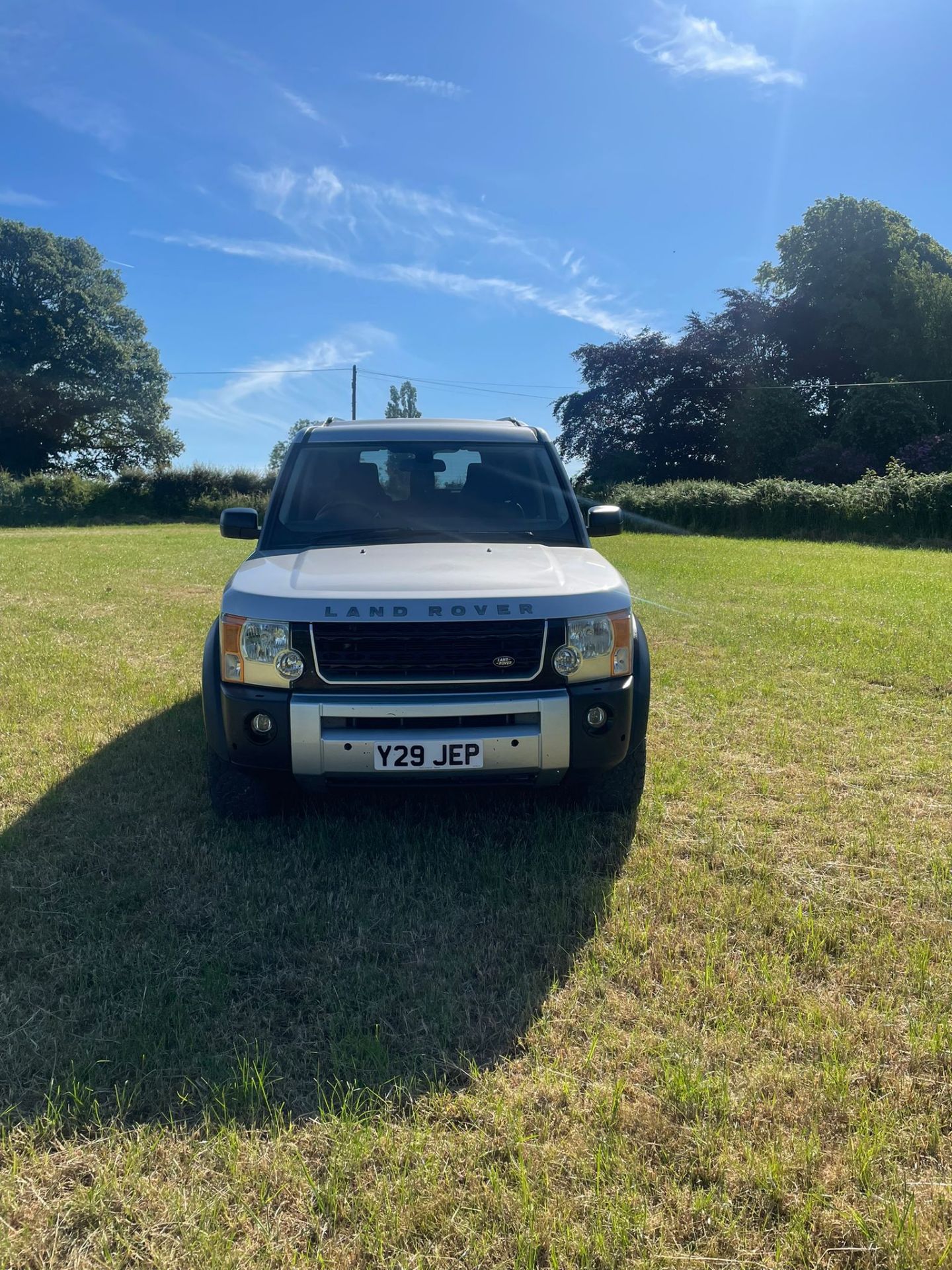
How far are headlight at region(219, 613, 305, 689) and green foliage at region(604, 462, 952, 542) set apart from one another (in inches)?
926

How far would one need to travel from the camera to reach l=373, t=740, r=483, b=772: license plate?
9.98 ft

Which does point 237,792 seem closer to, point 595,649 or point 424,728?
point 424,728

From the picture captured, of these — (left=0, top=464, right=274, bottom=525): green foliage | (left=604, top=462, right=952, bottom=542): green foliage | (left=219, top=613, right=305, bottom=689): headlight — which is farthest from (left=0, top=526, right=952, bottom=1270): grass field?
(left=0, top=464, right=274, bottom=525): green foliage

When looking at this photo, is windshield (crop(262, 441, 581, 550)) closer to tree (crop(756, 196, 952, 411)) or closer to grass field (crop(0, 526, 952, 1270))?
grass field (crop(0, 526, 952, 1270))

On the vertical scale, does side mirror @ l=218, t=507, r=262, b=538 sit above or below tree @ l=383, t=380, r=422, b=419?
below

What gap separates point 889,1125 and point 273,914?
2.00m

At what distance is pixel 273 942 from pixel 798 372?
150ft

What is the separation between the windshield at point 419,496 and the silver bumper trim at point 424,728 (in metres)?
1.14

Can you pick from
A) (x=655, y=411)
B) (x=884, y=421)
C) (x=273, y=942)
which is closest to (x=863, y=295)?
(x=884, y=421)

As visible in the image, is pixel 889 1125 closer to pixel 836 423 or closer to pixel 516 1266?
pixel 516 1266

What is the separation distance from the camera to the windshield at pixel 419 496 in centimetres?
408

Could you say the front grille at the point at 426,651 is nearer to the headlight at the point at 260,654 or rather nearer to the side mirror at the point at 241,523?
the headlight at the point at 260,654

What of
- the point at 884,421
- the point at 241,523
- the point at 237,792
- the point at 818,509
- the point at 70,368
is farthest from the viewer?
the point at 70,368

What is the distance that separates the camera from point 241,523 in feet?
14.6
